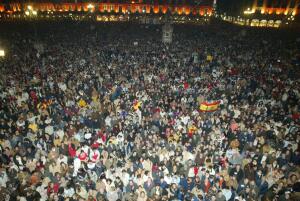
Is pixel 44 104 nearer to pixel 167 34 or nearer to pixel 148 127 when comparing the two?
pixel 148 127

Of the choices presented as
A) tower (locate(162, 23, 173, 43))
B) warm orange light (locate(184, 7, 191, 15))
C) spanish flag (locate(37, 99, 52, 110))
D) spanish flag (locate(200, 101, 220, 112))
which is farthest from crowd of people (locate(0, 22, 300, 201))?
warm orange light (locate(184, 7, 191, 15))

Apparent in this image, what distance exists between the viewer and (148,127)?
40.4 feet

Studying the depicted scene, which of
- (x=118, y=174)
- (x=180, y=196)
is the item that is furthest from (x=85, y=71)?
(x=180, y=196)

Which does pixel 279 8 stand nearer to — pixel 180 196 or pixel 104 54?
pixel 104 54

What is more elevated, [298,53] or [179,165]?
[298,53]

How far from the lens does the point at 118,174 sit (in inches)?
377

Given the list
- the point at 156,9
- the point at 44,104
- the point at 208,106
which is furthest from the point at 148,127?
the point at 156,9

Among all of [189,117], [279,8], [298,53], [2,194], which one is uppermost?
[279,8]

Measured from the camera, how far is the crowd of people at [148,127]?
888 cm

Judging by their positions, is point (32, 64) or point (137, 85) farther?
point (32, 64)

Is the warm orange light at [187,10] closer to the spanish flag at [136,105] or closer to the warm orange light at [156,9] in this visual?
the warm orange light at [156,9]

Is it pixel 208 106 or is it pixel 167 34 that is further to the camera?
pixel 167 34

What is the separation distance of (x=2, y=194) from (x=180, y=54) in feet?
58.6

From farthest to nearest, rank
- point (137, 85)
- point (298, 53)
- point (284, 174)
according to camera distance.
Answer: point (298, 53) → point (137, 85) → point (284, 174)
